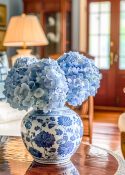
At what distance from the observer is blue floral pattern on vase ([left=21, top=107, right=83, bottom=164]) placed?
4.47ft

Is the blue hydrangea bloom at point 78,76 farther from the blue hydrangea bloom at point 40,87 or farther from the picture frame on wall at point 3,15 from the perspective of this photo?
the picture frame on wall at point 3,15

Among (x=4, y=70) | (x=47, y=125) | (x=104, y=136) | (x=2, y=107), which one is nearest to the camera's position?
(x=47, y=125)

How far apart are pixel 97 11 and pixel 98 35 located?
403 millimetres

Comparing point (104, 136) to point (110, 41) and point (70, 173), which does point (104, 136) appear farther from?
point (70, 173)

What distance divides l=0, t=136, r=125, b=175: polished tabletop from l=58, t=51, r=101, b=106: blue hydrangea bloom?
0.28m

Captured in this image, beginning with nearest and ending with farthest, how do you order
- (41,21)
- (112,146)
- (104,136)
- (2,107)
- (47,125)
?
(47,125) < (2,107) < (112,146) < (104,136) < (41,21)

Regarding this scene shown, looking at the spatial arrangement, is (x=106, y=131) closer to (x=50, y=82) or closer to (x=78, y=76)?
(x=78, y=76)

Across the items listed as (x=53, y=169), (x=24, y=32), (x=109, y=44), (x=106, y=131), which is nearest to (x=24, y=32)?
(x=24, y=32)

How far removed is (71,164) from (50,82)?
410 mm

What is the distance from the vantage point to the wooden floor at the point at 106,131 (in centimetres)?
358

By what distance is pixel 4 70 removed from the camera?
9.44 ft

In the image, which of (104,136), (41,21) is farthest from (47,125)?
(41,21)

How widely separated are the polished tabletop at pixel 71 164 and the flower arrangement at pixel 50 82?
0.26 metres

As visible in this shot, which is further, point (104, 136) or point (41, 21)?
point (41, 21)
